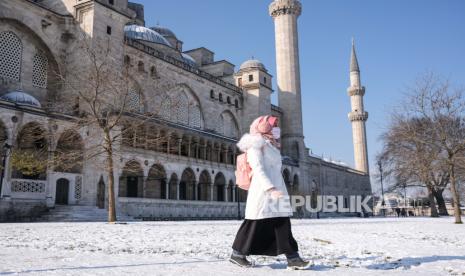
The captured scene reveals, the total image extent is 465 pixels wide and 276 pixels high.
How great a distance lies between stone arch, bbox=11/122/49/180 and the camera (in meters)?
17.7

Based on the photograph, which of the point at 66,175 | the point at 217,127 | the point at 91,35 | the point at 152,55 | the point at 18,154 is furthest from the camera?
the point at 217,127

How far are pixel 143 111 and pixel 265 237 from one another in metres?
27.5

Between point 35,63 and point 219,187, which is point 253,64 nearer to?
point 219,187

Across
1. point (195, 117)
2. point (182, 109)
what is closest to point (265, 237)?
point (182, 109)

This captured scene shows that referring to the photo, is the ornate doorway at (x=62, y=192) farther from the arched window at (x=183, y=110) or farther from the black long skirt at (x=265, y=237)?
the black long skirt at (x=265, y=237)

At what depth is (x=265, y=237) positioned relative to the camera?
4930mm

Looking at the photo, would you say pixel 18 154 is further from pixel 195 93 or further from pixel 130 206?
pixel 195 93

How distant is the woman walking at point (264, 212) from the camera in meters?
4.76

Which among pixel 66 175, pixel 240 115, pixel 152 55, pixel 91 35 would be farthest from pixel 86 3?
pixel 240 115

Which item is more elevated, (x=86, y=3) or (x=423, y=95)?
(x=86, y=3)

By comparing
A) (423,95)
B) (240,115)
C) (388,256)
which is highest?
(240,115)

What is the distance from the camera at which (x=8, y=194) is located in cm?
1898

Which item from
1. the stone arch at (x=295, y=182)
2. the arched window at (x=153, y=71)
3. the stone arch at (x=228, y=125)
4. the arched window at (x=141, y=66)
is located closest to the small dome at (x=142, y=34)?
the arched window at (x=153, y=71)

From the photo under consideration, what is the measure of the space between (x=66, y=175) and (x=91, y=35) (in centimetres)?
887
